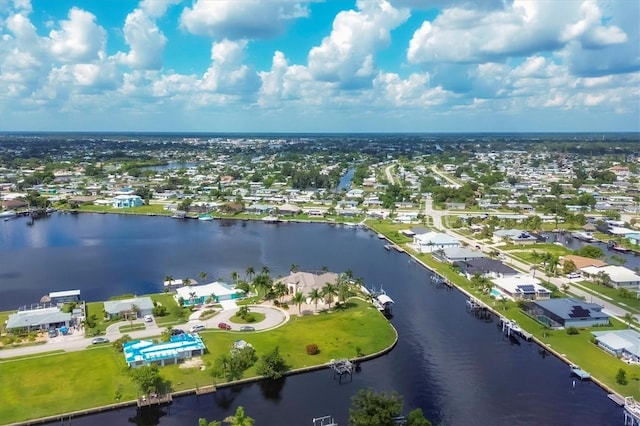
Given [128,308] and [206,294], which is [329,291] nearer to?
[206,294]

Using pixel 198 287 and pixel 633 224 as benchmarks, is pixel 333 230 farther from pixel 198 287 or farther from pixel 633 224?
pixel 633 224

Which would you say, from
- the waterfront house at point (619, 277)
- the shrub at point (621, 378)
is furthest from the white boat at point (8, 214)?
the shrub at point (621, 378)

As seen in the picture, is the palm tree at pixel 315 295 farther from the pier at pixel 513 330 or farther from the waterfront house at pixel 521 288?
the waterfront house at pixel 521 288

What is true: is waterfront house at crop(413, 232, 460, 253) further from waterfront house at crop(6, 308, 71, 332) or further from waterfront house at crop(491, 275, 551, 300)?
waterfront house at crop(6, 308, 71, 332)

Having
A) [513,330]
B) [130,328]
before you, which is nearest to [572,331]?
[513,330]

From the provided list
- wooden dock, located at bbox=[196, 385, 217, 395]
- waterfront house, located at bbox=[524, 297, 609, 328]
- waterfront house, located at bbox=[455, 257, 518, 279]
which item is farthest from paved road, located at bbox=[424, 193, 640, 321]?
wooden dock, located at bbox=[196, 385, 217, 395]

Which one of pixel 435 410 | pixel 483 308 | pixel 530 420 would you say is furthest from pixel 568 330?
pixel 435 410
